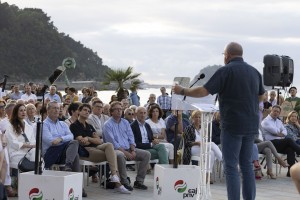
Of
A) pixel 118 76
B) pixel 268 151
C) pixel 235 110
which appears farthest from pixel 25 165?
pixel 118 76

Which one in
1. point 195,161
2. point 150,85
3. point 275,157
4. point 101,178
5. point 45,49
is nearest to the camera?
point 101,178

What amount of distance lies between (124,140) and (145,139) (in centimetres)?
70

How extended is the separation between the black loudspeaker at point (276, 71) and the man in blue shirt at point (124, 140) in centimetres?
586

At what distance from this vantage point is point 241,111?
7.17 meters

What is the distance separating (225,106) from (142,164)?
311cm

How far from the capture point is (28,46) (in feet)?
353

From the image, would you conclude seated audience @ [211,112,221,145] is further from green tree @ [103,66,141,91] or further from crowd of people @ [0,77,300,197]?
green tree @ [103,66,141,91]

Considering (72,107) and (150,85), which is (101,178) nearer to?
(72,107)

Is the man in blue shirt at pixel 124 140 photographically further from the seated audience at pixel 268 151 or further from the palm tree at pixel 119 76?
the palm tree at pixel 119 76

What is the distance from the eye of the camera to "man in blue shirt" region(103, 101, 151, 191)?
9969 millimetres

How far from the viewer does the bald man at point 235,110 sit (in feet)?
23.4

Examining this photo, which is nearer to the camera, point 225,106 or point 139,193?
point 225,106

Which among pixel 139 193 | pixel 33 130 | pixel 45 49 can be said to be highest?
pixel 45 49

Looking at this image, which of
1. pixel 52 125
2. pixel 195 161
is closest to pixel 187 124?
pixel 195 161
